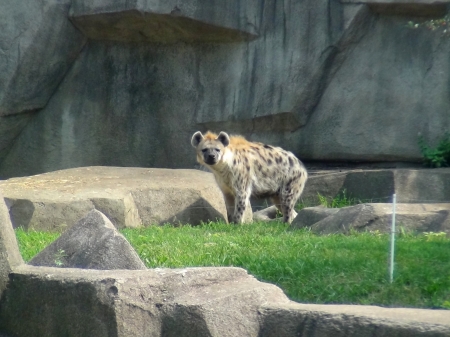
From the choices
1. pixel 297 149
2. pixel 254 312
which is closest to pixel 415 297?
pixel 254 312

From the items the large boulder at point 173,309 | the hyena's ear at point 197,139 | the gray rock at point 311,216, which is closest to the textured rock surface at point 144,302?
the large boulder at point 173,309

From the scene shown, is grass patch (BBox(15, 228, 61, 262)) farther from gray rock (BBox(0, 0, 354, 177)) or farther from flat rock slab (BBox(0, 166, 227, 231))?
gray rock (BBox(0, 0, 354, 177))

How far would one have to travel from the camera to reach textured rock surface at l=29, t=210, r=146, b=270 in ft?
16.9

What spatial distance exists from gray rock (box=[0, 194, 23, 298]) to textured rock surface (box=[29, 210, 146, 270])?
0.95 meters

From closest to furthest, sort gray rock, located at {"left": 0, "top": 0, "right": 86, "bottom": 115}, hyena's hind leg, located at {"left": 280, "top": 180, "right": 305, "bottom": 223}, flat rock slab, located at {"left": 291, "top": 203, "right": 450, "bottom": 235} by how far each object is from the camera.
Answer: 1. flat rock slab, located at {"left": 291, "top": 203, "right": 450, "bottom": 235}
2. hyena's hind leg, located at {"left": 280, "top": 180, "right": 305, "bottom": 223}
3. gray rock, located at {"left": 0, "top": 0, "right": 86, "bottom": 115}

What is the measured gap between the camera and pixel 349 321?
328 cm

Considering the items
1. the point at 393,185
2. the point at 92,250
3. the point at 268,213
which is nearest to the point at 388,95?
the point at 393,185

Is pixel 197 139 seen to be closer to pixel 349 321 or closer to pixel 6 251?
pixel 6 251

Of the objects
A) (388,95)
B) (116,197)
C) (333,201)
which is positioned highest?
(388,95)

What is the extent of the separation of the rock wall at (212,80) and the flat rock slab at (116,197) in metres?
1.85

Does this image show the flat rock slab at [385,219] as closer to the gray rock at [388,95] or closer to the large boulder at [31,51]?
the gray rock at [388,95]

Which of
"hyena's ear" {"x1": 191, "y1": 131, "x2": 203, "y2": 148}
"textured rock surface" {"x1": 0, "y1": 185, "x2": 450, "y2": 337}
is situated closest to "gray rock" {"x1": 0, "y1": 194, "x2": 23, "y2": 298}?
"textured rock surface" {"x1": 0, "y1": 185, "x2": 450, "y2": 337}

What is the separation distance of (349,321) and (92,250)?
2.40 metres

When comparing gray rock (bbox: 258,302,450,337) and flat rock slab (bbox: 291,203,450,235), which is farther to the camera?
flat rock slab (bbox: 291,203,450,235)
